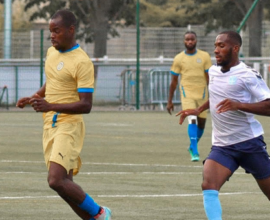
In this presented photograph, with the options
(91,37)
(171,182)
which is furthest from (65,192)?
(91,37)

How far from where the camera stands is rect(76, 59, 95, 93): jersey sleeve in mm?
8055

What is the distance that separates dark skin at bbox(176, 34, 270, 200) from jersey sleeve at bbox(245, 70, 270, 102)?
0.24 ft

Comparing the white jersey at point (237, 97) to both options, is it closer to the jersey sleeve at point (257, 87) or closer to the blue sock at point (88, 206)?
the jersey sleeve at point (257, 87)

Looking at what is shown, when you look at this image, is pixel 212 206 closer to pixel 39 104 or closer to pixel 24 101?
pixel 39 104

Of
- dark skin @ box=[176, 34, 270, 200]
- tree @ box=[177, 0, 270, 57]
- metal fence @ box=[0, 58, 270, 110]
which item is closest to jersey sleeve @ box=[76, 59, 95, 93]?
dark skin @ box=[176, 34, 270, 200]

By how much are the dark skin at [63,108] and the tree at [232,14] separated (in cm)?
2642

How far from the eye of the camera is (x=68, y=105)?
7.98 metres

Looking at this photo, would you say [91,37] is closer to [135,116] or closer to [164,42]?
[164,42]

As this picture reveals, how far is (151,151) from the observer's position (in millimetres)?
16922

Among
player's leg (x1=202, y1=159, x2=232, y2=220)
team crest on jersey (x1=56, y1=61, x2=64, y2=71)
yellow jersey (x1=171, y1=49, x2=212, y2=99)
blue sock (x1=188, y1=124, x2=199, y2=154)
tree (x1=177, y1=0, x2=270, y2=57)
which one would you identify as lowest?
blue sock (x1=188, y1=124, x2=199, y2=154)

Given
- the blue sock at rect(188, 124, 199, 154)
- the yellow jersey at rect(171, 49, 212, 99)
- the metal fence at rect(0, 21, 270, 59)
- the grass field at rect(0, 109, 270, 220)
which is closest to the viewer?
the grass field at rect(0, 109, 270, 220)

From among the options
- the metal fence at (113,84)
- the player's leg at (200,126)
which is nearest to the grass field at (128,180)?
the player's leg at (200,126)

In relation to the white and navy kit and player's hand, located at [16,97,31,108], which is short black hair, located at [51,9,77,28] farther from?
the white and navy kit

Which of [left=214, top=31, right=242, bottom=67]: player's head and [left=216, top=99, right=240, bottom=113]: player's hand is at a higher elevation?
[left=214, top=31, right=242, bottom=67]: player's head
